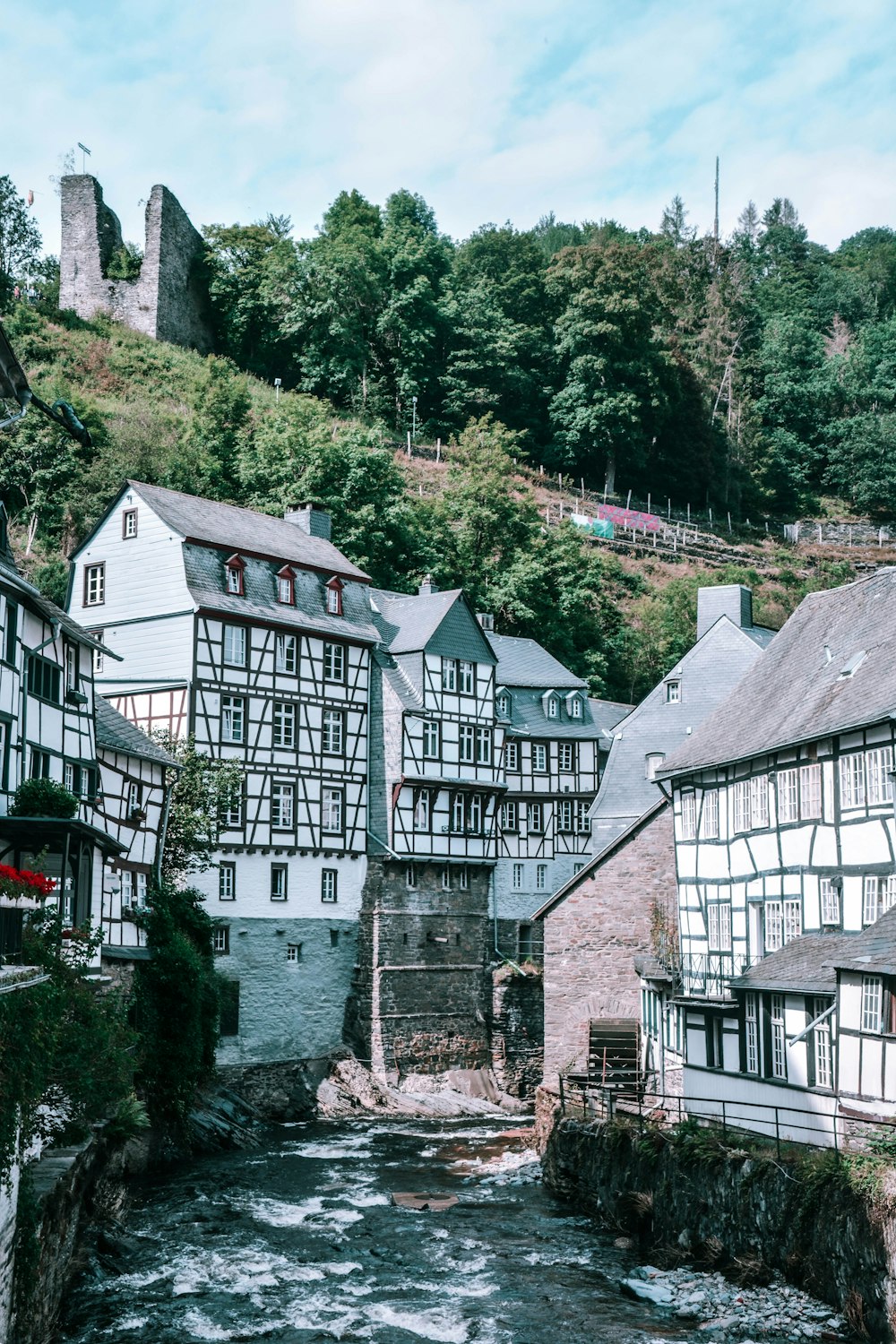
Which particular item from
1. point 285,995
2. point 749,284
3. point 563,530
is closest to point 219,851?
point 285,995

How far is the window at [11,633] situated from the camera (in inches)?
959

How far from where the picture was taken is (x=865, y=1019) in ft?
65.9

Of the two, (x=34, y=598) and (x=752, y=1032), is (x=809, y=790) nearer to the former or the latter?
(x=752, y=1032)

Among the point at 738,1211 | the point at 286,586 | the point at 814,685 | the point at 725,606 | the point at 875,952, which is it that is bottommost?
the point at 738,1211

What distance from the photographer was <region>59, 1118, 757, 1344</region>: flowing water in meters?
18.8

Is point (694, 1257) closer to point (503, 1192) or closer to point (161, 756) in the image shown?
point (503, 1192)

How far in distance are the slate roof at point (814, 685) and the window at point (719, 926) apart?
267 cm

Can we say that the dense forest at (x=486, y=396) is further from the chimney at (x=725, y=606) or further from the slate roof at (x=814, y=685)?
the slate roof at (x=814, y=685)

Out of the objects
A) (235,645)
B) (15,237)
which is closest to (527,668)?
(235,645)

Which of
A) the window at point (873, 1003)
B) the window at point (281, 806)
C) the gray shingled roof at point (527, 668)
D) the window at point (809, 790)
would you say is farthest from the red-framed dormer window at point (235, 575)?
the window at point (873, 1003)

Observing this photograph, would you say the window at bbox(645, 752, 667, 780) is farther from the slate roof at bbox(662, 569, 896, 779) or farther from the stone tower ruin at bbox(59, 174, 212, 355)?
the stone tower ruin at bbox(59, 174, 212, 355)

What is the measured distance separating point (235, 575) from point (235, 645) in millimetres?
1997

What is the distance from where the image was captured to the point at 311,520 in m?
46.4

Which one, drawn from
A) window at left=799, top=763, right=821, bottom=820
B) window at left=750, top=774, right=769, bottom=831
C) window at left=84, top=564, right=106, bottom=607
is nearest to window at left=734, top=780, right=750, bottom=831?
window at left=750, top=774, right=769, bottom=831
